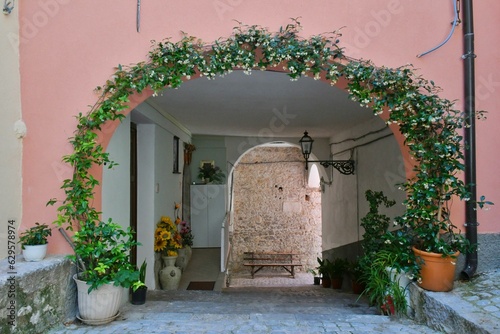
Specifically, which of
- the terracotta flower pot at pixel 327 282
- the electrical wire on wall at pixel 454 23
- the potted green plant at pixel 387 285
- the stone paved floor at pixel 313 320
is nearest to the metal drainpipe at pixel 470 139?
the electrical wire on wall at pixel 454 23

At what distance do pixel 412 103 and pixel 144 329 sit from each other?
9.02 feet

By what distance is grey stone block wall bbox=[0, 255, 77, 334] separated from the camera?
2.24 metres

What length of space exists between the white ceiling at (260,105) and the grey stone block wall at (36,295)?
1768 mm

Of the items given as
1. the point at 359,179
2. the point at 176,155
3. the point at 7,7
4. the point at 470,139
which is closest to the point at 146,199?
the point at 176,155

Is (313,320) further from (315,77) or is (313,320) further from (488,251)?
(315,77)

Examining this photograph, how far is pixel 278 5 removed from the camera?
117 inches

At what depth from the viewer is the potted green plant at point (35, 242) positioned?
2662 mm

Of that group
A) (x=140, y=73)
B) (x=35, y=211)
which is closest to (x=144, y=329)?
(x=35, y=211)

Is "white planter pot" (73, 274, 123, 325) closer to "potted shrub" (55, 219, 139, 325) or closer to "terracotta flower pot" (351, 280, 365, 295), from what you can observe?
"potted shrub" (55, 219, 139, 325)

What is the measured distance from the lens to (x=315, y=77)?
2.86m

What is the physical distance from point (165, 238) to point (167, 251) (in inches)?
13.2

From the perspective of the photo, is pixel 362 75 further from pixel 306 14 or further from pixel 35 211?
pixel 35 211

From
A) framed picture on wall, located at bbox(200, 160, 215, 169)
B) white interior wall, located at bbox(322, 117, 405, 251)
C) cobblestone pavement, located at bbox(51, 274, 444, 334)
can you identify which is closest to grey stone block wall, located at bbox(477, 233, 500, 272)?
cobblestone pavement, located at bbox(51, 274, 444, 334)

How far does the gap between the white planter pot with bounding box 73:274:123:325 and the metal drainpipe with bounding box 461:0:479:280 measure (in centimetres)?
290
